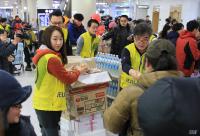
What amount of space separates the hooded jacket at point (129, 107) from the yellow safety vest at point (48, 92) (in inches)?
42.7

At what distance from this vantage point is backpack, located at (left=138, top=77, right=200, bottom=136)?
102 centimetres

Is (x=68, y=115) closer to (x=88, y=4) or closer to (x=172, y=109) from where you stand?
(x=172, y=109)

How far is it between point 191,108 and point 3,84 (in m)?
0.72

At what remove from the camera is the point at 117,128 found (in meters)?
1.68

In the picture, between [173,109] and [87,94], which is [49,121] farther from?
[173,109]

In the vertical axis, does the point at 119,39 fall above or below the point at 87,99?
above

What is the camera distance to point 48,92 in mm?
2689

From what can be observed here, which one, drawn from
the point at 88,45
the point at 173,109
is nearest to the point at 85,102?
the point at 173,109

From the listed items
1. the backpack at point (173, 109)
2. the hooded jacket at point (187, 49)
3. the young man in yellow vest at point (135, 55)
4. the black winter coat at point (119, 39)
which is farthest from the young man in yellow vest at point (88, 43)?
the backpack at point (173, 109)

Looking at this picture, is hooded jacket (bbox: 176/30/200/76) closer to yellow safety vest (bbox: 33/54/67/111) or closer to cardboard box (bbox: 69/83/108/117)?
cardboard box (bbox: 69/83/108/117)

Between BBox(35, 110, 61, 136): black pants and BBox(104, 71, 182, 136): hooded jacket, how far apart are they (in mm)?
1145

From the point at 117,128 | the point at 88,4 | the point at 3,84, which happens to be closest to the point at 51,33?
the point at 117,128

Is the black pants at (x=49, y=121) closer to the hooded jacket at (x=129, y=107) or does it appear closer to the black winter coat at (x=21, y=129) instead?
the hooded jacket at (x=129, y=107)

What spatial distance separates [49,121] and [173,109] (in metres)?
1.91
